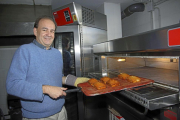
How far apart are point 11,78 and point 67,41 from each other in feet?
3.69

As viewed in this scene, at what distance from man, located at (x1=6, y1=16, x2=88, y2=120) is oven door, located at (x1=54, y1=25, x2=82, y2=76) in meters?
0.73

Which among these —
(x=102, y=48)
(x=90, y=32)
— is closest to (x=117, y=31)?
(x=90, y=32)

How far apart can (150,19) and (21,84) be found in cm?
218

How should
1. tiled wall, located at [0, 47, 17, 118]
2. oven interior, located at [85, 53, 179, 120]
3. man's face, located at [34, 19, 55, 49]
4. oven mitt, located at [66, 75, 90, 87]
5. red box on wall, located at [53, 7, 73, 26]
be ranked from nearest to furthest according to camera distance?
oven interior, located at [85, 53, 179, 120] → man's face, located at [34, 19, 55, 49] → oven mitt, located at [66, 75, 90, 87] → red box on wall, located at [53, 7, 73, 26] → tiled wall, located at [0, 47, 17, 118]

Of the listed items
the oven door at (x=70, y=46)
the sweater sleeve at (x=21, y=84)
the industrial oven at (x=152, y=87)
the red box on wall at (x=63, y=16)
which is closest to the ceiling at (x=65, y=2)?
the red box on wall at (x=63, y=16)

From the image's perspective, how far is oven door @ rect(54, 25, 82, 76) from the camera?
5.64 ft

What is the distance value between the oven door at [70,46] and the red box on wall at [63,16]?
8 cm

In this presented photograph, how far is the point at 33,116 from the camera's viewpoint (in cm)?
83

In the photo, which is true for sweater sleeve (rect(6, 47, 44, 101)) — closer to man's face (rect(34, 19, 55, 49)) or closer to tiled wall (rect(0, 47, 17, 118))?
man's face (rect(34, 19, 55, 49))

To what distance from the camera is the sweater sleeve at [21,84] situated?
2.32 feet

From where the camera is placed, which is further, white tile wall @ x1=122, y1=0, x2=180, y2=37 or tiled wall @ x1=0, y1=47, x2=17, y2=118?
tiled wall @ x1=0, y1=47, x2=17, y2=118

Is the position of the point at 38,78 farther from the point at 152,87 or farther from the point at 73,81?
the point at 152,87

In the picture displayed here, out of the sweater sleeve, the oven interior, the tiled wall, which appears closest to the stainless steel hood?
the oven interior

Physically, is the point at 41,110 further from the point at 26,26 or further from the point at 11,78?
the point at 26,26
